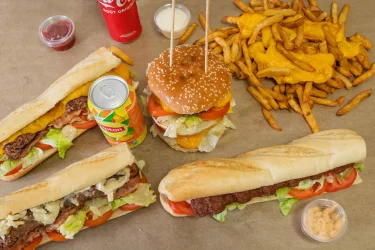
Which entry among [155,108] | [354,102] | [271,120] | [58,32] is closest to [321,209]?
[271,120]

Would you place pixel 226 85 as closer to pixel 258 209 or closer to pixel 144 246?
pixel 258 209

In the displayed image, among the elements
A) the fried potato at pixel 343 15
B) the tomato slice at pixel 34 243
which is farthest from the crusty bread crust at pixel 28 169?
the fried potato at pixel 343 15

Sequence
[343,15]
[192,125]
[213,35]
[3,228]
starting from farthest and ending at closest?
[343,15] < [213,35] < [192,125] < [3,228]

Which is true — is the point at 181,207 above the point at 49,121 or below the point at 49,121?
below

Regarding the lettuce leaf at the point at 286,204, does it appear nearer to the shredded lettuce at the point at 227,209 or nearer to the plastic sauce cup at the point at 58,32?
the shredded lettuce at the point at 227,209

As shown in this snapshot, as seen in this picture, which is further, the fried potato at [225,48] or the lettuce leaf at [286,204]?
the fried potato at [225,48]

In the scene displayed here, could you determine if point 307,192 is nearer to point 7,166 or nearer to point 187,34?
point 187,34

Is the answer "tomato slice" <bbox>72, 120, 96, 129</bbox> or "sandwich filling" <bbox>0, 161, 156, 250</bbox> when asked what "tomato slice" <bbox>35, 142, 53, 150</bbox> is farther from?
"sandwich filling" <bbox>0, 161, 156, 250</bbox>
